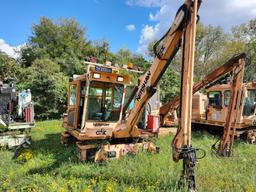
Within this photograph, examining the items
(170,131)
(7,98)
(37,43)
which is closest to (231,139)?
(170,131)

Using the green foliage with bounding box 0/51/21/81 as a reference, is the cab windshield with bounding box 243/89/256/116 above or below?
below

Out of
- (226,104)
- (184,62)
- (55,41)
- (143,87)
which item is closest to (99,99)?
(143,87)

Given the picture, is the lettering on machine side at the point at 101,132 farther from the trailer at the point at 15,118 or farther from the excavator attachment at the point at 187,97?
the trailer at the point at 15,118

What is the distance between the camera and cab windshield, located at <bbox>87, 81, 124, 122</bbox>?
693cm

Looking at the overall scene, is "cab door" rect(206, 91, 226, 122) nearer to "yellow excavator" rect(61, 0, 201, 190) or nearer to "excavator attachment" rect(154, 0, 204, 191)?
"yellow excavator" rect(61, 0, 201, 190)

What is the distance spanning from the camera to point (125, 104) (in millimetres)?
7504

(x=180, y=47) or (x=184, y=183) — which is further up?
(x=180, y=47)

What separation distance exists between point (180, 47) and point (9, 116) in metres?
6.68

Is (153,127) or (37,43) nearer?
(153,127)

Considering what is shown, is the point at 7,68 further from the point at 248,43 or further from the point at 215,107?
the point at 248,43

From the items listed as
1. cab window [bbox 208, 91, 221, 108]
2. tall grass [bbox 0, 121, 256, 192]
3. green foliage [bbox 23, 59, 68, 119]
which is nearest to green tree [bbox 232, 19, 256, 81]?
cab window [bbox 208, 91, 221, 108]

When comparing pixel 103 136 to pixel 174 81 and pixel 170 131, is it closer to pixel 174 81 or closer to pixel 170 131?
pixel 170 131

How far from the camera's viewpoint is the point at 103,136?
6.31 meters

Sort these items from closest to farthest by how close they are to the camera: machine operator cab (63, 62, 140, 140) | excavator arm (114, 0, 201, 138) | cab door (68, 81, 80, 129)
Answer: excavator arm (114, 0, 201, 138) → machine operator cab (63, 62, 140, 140) → cab door (68, 81, 80, 129)
